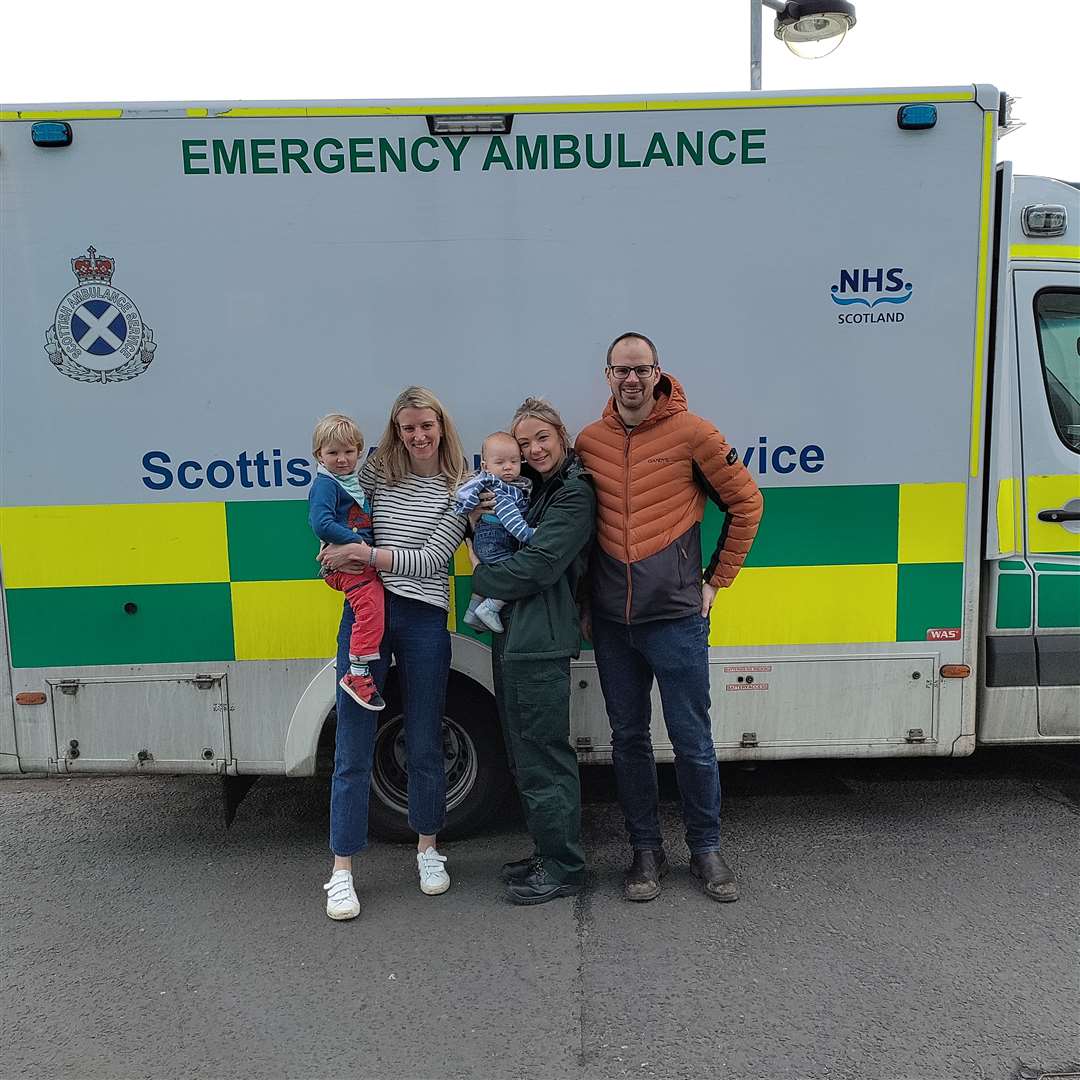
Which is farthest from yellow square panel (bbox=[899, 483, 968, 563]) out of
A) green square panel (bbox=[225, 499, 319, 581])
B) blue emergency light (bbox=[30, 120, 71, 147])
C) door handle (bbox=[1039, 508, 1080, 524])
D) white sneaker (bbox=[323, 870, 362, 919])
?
blue emergency light (bbox=[30, 120, 71, 147])

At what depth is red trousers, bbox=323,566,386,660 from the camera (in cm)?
302

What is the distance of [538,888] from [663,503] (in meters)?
1.41

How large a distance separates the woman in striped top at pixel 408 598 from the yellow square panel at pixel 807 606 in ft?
3.44

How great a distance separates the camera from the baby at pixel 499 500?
2.98m

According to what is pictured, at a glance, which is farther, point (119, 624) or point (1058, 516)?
point (1058, 516)

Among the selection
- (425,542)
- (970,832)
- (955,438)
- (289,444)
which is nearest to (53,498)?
(289,444)

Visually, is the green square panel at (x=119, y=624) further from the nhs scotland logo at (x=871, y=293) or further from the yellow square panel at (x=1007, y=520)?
the yellow square panel at (x=1007, y=520)

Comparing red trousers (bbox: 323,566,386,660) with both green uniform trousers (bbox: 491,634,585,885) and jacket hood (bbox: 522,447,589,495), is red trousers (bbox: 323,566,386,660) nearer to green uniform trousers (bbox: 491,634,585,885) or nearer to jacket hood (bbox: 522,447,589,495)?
green uniform trousers (bbox: 491,634,585,885)

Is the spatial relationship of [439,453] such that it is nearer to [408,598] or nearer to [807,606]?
[408,598]

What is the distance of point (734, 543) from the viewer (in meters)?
3.09

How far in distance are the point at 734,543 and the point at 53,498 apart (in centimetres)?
241

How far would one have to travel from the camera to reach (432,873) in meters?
3.28

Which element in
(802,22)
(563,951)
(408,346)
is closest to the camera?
(563,951)

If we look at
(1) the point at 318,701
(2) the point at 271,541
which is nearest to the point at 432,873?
(1) the point at 318,701
